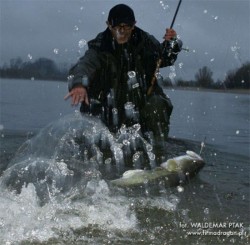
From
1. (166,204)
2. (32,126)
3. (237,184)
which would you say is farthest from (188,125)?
(166,204)

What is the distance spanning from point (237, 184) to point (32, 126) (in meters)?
6.45

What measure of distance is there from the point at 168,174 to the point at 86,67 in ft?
7.83

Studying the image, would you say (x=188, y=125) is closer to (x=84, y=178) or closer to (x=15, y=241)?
(x=84, y=178)

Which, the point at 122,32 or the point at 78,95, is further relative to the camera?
the point at 122,32

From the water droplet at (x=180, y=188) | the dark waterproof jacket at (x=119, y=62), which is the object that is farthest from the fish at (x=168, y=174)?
the dark waterproof jacket at (x=119, y=62)

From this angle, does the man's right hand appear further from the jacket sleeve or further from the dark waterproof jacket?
the dark waterproof jacket

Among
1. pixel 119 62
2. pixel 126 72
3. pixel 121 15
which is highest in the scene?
pixel 121 15

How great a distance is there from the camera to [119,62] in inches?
285

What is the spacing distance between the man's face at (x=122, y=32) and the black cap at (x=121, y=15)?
7 cm

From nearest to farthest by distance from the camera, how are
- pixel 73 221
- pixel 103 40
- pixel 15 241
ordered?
pixel 15 241
pixel 73 221
pixel 103 40

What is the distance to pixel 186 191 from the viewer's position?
522cm

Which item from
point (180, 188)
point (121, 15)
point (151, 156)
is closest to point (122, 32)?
point (121, 15)

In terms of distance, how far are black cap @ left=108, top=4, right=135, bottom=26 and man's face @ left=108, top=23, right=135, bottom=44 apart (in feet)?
0.22

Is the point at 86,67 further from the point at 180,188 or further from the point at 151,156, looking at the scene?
the point at 180,188
